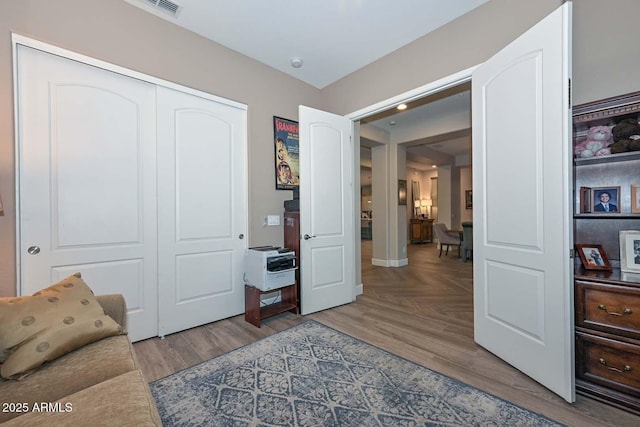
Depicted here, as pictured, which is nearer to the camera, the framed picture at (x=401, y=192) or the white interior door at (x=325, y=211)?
the white interior door at (x=325, y=211)

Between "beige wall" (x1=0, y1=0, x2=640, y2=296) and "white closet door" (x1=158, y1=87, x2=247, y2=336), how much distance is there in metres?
0.18

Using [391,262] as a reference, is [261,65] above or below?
above

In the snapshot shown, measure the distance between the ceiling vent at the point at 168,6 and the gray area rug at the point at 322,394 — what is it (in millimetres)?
3054

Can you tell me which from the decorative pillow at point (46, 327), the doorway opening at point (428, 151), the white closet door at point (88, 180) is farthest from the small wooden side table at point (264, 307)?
the doorway opening at point (428, 151)

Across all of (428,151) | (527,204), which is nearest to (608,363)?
(527,204)

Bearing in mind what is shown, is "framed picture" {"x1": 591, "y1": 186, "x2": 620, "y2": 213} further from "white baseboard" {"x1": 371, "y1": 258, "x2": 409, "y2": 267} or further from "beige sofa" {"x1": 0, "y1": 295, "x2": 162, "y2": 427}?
"white baseboard" {"x1": 371, "y1": 258, "x2": 409, "y2": 267}

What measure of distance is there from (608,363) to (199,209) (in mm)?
3355

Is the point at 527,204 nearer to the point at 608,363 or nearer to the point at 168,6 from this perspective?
the point at 608,363

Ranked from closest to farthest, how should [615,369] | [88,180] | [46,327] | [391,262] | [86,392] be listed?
[86,392] → [46,327] → [615,369] → [88,180] → [391,262]

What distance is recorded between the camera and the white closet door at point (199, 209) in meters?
2.70

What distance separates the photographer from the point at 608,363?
1668 mm

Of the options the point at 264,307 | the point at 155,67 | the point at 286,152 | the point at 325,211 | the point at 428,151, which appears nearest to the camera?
the point at 155,67

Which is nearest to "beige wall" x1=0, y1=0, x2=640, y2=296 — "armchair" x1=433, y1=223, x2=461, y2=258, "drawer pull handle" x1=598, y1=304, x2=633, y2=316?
"drawer pull handle" x1=598, y1=304, x2=633, y2=316

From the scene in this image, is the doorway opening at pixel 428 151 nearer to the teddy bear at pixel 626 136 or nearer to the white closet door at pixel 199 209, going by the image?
the teddy bear at pixel 626 136
